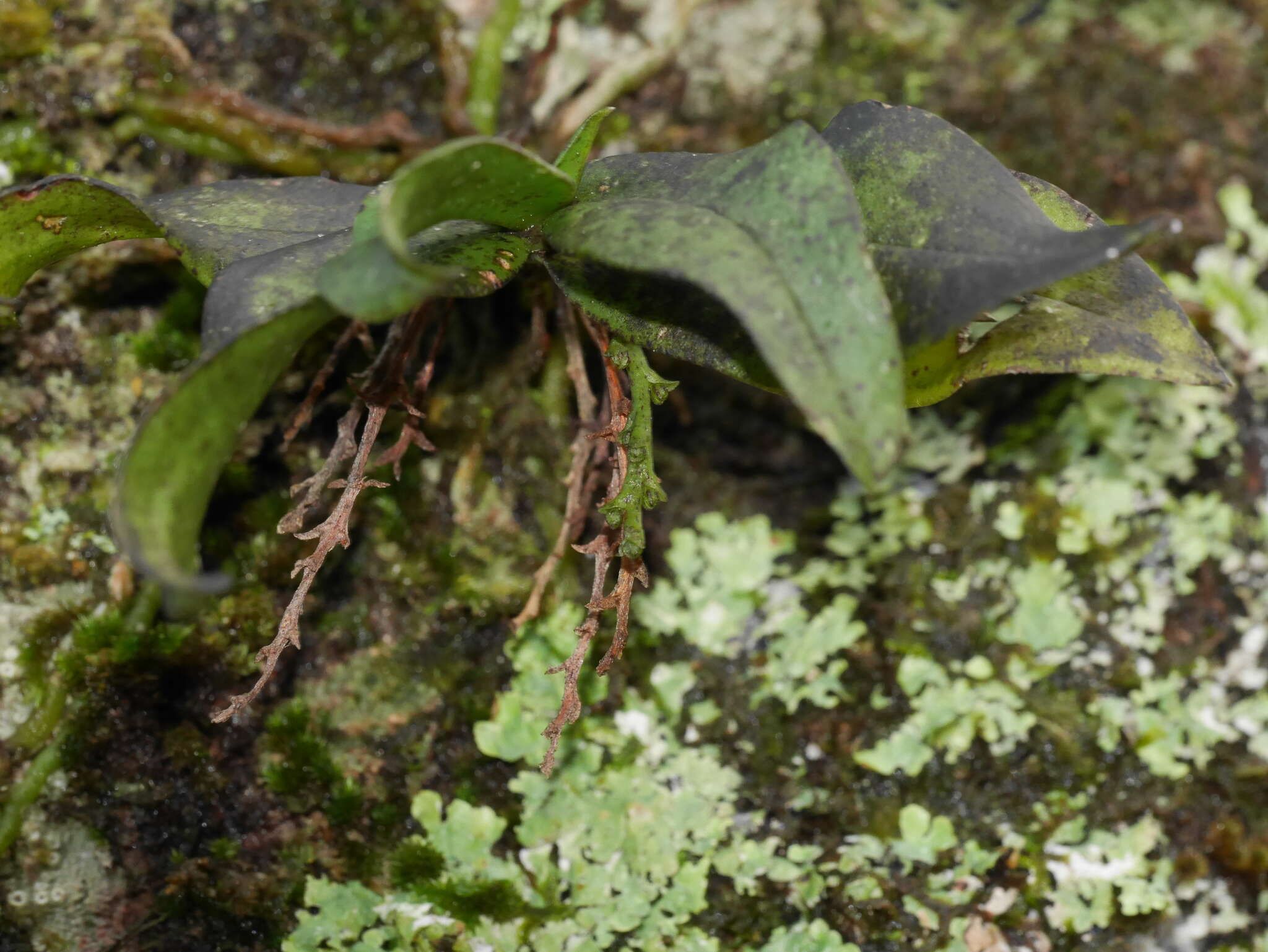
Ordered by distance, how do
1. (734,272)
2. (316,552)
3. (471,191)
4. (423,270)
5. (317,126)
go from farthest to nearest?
(317,126) < (316,552) < (471,191) < (734,272) < (423,270)

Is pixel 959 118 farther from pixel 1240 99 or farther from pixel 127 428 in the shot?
pixel 127 428

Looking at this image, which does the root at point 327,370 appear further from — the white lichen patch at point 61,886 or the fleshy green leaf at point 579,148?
the white lichen patch at point 61,886

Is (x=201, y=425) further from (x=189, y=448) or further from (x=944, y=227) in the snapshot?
(x=944, y=227)

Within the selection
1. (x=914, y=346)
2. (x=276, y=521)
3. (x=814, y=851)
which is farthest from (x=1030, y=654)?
(x=276, y=521)

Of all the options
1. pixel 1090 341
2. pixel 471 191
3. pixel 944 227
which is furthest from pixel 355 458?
pixel 1090 341

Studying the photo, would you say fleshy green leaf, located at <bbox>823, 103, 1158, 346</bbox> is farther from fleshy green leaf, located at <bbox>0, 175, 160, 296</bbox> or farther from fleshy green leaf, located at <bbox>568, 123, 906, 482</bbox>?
fleshy green leaf, located at <bbox>0, 175, 160, 296</bbox>

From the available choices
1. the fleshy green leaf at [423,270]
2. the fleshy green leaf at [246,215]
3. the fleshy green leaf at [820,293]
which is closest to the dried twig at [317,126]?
the fleshy green leaf at [246,215]
